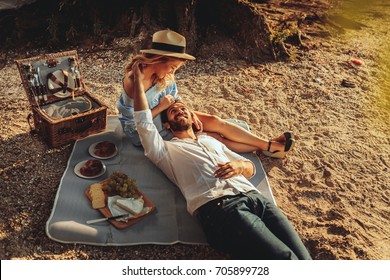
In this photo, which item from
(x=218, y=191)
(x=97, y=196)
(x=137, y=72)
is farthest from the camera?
(x=137, y=72)

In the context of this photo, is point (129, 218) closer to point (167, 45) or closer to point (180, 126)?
point (180, 126)

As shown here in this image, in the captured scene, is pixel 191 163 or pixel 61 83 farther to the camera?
pixel 61 83

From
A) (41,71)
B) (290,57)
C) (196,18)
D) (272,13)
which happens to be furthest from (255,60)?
(41,71)

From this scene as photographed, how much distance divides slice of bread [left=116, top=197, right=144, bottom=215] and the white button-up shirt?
1.44ft

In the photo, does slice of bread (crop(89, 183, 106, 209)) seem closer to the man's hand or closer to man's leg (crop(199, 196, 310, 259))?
man's leg (crop(199, 196, 310, 259))

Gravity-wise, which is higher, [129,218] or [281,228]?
[281,228]

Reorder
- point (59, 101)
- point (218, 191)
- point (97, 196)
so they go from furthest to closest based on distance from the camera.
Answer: point (59, 101)
point (97, 196)
point (218, 191)

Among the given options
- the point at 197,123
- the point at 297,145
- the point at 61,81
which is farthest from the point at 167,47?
the point at 297,145

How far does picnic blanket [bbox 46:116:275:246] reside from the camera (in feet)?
12.8

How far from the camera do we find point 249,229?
3.52 m

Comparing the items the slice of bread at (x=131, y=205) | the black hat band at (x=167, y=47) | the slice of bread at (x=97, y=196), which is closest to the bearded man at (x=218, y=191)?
the black hat band at (x=167, y=47)

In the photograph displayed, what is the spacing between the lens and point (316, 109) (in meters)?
6.57

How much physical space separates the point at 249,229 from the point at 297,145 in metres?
2.46

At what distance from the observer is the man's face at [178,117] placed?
443 centimetres
